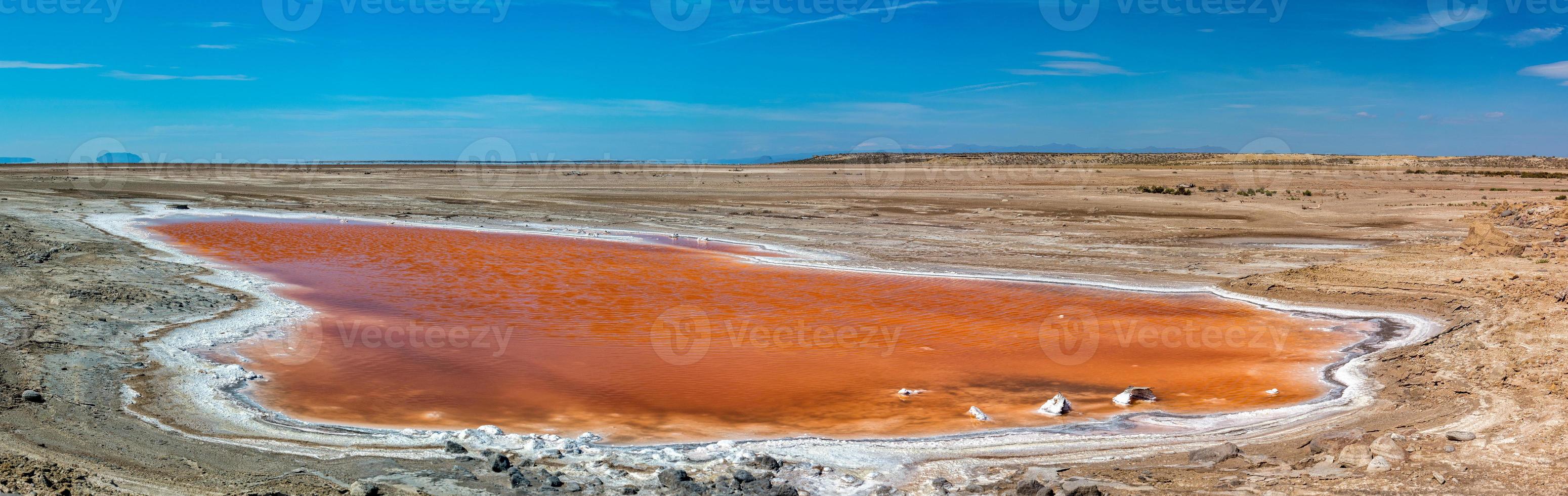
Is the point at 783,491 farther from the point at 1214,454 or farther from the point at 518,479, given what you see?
the point at 1214,454

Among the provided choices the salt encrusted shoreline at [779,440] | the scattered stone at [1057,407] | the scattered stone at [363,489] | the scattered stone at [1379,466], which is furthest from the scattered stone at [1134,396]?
the scattered stone at [363,489]

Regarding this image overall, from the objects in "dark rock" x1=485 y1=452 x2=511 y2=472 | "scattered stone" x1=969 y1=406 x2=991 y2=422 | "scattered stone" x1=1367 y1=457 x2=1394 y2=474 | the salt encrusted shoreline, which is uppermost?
"scattered stone" x1=1367 y1=457 x2=1394 y2=474

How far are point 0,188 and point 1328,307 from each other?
47916 millimetres

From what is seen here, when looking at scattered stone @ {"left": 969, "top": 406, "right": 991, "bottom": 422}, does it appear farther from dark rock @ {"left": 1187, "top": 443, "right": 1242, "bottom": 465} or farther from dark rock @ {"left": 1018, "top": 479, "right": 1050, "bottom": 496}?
dark rock @ {"left": 1018, "top": 479, "right": 1050, "bottom": 496}

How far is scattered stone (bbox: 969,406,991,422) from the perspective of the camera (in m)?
8.12

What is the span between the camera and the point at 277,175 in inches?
2350

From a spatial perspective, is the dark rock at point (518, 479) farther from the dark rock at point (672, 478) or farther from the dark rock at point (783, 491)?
the dark rock at point (783, 491)

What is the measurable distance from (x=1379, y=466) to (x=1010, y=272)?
10722 mm

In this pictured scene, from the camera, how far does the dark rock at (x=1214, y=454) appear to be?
638 cm

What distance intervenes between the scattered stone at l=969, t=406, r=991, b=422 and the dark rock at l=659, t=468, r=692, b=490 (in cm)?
303

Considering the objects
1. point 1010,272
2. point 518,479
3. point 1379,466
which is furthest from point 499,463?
point 1010,272

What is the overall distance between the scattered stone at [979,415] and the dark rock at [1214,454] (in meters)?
1.88

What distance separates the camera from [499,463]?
6219 millimetres

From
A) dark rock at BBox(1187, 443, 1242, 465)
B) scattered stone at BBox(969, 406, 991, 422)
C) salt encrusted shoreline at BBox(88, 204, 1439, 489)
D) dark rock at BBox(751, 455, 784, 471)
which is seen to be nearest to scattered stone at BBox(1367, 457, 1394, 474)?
dark rock at BBox(1187, 443, 1242, 465)
